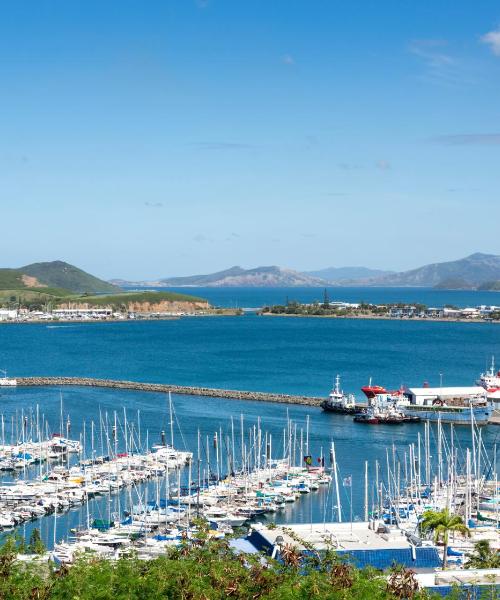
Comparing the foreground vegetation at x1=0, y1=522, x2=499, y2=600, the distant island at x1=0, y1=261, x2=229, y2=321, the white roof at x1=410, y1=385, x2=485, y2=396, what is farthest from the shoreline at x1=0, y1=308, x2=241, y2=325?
the foreground vegetation at x1=0, y1=522, x2=499, y2=600

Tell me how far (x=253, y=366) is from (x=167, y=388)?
19.1m

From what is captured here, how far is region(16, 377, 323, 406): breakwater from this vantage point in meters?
60.6

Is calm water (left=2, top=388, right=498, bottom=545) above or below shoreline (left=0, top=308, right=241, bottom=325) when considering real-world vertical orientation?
below

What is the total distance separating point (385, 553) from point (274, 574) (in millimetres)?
5390

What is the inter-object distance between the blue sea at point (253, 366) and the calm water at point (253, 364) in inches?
4.1

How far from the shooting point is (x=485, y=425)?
53.1 m

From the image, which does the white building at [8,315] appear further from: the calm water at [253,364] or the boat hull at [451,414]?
the boat hull at [451,414]

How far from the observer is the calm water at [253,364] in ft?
158

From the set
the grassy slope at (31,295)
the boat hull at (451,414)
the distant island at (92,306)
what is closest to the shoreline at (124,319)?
the distant island at (92,306)

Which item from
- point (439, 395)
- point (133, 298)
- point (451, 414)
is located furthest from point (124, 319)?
point (451, 414)

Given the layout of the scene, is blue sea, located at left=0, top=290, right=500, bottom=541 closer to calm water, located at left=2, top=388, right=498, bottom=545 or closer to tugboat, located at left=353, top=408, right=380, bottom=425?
calm water, located at left=2, top=388, right=498, bottom=545

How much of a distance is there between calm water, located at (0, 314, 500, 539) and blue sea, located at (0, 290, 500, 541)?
10 centimetres

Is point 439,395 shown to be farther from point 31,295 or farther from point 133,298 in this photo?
point 31,295

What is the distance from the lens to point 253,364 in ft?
281
